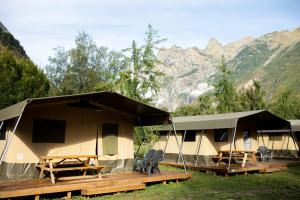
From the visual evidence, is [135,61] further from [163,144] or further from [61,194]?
[61,194]

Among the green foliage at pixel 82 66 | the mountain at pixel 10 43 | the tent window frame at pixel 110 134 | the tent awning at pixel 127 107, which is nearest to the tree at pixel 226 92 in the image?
the green foliage at pixel 82 66

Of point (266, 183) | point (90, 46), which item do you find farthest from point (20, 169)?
point (90, 46)

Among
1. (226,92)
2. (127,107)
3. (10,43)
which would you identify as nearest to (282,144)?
(127,107)

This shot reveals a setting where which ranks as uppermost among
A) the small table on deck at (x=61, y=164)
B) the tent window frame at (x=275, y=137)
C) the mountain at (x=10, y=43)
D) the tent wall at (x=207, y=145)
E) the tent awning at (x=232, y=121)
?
the mountain at (x=10, y=43)

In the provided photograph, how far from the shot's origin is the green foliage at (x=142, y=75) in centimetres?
2033

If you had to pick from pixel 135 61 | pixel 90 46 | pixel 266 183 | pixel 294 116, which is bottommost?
pixel 266 183

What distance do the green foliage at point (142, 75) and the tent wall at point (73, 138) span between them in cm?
959

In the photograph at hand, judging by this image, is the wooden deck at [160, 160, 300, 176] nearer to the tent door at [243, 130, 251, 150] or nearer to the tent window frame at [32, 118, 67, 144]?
the tent door at [243, 130, 251, 150]

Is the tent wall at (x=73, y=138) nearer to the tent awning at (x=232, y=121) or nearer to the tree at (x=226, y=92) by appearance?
the tent awning at (x=232, y=121)

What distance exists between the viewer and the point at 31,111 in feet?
27.8

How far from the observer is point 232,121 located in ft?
37.9

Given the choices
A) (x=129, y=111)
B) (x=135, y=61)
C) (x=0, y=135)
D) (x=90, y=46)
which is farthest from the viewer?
(x=90, y=46)

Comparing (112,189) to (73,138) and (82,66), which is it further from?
(82,66)

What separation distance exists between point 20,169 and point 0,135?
5.38ft
